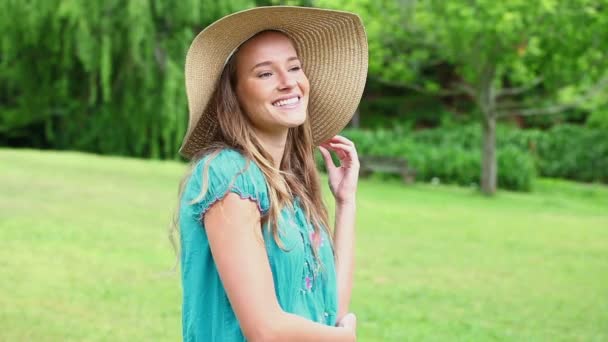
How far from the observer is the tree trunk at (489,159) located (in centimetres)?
1862

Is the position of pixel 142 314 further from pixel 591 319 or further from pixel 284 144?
pixel 284 144

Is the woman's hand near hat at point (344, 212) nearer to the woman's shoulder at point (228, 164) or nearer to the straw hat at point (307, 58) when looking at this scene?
the straw hat at point (307, 58)

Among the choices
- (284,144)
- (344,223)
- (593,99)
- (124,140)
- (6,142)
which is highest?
(284,144)

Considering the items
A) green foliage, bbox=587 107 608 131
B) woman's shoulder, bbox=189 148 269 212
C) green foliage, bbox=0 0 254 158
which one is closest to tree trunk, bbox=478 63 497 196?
green foliage, bbox=0 0 254 158

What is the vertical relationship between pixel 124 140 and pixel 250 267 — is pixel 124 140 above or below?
below

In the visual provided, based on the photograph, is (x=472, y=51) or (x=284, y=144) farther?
(x=472, y=51)

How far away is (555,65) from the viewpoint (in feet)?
57.3

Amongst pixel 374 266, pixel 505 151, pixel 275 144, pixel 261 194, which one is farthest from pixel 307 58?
pixel 505 151

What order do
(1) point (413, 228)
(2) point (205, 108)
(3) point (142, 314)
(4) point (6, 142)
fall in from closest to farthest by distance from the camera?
(2) point (205, 108)
(3) point (142, 314)
(1) point (413, 228)
(4) point (6, 142)

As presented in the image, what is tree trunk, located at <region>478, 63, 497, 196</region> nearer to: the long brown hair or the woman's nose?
the long brown hair

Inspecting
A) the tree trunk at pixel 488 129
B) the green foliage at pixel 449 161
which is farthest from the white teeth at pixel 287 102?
the green foliage at pixel 449 161

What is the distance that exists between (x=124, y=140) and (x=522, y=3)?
9.77 meters

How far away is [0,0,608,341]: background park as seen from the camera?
23.3ft

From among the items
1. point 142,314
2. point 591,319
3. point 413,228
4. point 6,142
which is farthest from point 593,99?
point 6,142
